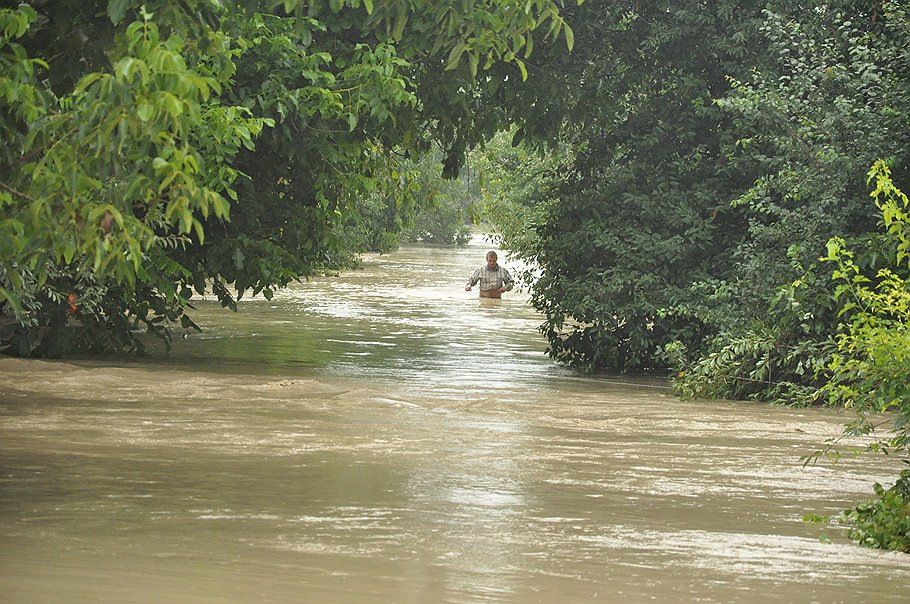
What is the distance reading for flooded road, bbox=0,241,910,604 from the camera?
663cm

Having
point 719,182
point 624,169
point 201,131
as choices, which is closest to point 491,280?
point 624,169

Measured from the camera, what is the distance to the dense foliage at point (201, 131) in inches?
230

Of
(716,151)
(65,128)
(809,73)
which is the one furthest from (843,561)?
(716,151)

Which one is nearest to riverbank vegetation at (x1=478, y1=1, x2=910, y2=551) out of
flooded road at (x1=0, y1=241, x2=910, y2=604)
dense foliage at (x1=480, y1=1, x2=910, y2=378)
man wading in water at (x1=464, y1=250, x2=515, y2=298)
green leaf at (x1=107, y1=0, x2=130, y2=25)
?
dense foliage at (x1=480, y1=1, x2=910, y2=378)

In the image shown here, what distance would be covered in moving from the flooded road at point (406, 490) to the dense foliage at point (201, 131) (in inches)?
45.6

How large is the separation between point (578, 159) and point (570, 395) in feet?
13.7

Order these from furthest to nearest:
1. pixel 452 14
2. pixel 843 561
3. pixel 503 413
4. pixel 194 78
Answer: pixel 503 413 < pixel 452 14 < pixel 843 561 < pixel 194 78

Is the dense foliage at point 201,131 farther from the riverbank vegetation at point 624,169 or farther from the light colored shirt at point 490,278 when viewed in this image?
the light colored shirt at point 490,278

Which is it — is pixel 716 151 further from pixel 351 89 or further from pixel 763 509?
pixel 763 509

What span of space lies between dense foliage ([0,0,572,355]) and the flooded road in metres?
1.16

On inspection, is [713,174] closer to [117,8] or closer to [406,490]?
[406,490]

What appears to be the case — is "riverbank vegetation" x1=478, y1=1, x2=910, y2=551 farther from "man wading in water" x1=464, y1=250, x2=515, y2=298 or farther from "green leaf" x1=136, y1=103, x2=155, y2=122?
"man wading in water" x1=464, y1=250, x2=515, y2=298

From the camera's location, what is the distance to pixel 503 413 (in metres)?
13.0


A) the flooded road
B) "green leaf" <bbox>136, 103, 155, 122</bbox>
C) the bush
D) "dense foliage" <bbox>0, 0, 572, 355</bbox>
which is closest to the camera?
"green leaf" <bbox>136, 103, 155, 122</bbox>
